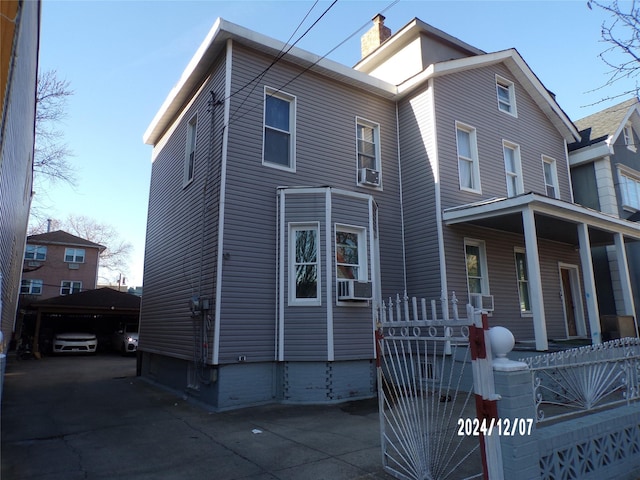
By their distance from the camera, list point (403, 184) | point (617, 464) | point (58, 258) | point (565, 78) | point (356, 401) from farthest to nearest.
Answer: point (58, 258)
point (403, 184)
point (356, 401)
point (565, 78)
point (617, 464)

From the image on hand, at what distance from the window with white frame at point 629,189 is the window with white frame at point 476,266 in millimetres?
7228

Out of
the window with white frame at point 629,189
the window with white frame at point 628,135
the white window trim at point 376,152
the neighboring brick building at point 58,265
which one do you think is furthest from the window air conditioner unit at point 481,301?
the neighboring brick building at point 58,265

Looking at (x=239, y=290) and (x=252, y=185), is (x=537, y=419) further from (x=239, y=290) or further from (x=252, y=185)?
(x=252, y=185)

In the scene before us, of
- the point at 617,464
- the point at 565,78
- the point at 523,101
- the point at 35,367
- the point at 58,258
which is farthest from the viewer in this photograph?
the point at 58,258

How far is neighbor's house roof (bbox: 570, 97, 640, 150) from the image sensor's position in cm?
1421

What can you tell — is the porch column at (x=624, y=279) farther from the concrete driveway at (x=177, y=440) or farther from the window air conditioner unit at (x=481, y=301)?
the concrete driveway at (x=177, y=440)

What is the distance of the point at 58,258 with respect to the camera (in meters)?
32.3

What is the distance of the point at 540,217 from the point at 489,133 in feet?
10.7

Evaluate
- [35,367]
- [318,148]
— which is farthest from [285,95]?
[35,367]

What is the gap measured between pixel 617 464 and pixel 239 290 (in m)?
6.08

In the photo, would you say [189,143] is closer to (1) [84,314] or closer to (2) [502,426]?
(2) [502,426]

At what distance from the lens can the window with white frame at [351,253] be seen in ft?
28.7

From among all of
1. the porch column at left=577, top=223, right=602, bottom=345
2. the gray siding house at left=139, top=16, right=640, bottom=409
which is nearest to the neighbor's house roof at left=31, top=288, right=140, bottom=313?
the gray siding house at left=139, top=16, right=640, bottom=409

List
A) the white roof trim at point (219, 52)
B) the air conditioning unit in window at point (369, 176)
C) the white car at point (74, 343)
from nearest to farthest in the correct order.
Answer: the white roof trim at point (219, 52) → the air conditioning unit in window at point (369, 176) → the white car at point (74, 343)
